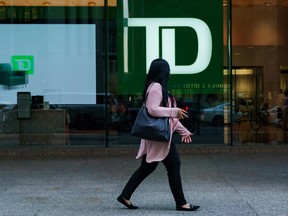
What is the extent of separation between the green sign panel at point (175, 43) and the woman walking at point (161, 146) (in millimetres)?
5683

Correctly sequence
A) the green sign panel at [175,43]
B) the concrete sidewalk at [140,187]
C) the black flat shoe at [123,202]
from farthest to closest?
the green sign panel at [175,43], the concrete sidewalk at [140,187], the black flat shoe at [123,202]

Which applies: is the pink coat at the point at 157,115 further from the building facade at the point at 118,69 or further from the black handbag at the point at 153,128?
the building facade at the point at 118,69

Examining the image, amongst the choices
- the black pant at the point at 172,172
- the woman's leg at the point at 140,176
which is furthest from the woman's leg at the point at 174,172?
the woman's leg at the point at 140,176

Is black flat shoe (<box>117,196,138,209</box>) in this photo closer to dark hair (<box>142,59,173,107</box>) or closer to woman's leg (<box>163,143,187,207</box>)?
woman's leg (<box>163,143,187,207</box>)

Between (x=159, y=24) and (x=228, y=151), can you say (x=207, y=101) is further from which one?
(x=159, y=24)

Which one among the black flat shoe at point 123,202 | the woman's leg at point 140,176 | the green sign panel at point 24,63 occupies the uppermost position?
the green sign panel at point 24,63

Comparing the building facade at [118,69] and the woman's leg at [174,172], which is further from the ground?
the building facade at [118,69]

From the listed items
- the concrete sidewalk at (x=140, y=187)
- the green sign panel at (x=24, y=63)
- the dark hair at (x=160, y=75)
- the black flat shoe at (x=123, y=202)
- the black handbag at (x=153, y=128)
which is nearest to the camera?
the black handbag at (x=153, y=128)

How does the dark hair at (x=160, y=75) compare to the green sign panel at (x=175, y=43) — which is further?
the green sign panel at (x=175, y=43)

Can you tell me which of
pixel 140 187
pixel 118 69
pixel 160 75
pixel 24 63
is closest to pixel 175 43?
pixel 118 69

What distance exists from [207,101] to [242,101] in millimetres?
927

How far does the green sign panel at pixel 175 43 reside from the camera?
12.0 metres

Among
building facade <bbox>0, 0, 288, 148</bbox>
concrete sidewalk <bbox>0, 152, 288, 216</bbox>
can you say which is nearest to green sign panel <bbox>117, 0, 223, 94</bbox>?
building facade <bbox>0, 0, 288, 148</bbox>

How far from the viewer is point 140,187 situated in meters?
7.90
